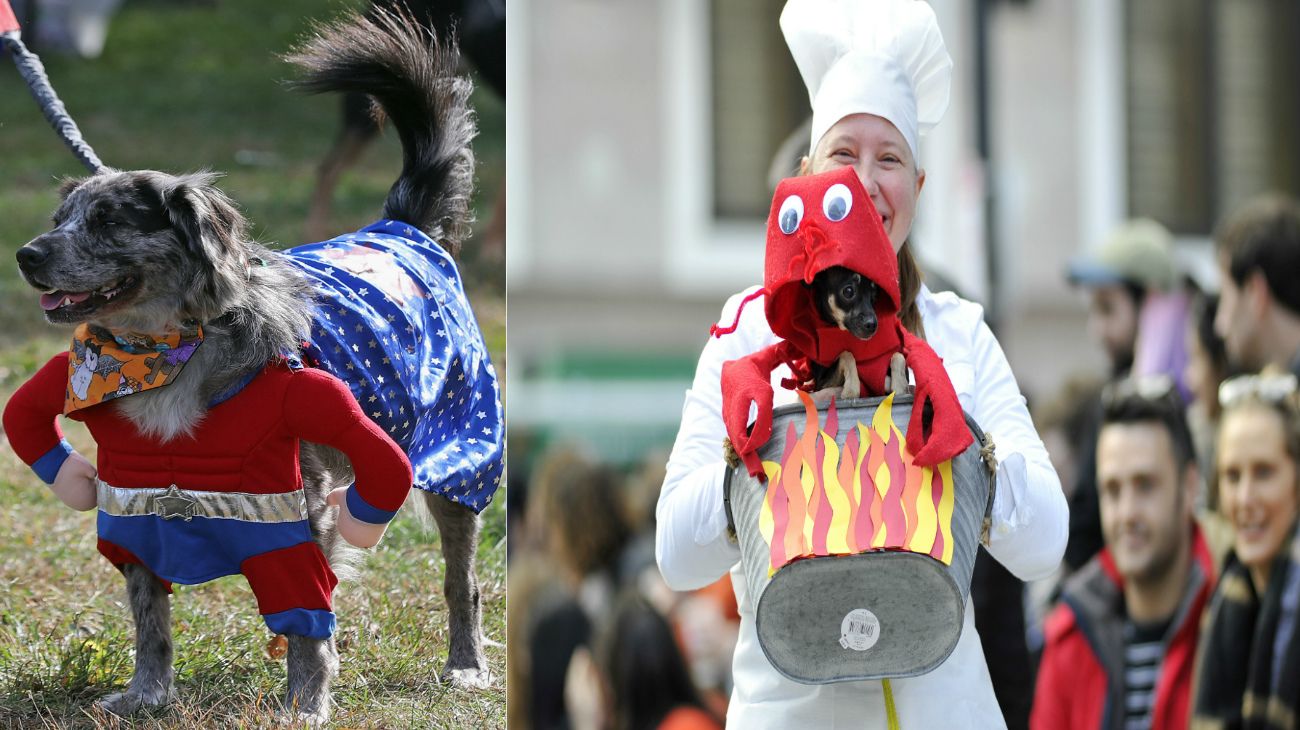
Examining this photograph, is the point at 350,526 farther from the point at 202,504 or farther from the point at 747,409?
the point at 747,409

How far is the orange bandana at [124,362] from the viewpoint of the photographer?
2.59 m

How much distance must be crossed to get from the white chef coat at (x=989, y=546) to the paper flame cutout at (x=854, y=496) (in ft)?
0.54

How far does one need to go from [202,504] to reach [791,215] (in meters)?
1.11

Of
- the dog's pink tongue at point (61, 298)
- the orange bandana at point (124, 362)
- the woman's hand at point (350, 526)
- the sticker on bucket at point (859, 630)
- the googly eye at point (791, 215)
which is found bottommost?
the sticker on bucket at point (859, 630)

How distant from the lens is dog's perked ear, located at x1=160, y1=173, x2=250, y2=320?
2564mm

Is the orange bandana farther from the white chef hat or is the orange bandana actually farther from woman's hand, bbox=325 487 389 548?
the white chef hat

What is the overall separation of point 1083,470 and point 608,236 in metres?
4.92

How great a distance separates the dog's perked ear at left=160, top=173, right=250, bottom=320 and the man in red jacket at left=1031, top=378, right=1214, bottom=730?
3265mm

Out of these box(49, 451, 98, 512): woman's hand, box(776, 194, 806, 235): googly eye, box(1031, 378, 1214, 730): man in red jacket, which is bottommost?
box(1031, 378, 1214, 730): man in red jacket

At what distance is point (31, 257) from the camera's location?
99.6 inches

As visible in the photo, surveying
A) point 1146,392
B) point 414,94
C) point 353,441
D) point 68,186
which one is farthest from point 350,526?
point 1146,392

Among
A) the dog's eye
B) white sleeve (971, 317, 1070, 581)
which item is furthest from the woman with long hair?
the dog's eye

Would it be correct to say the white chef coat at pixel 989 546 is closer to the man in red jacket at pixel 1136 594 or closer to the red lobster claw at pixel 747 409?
the red lobster claw at pixel 747 409

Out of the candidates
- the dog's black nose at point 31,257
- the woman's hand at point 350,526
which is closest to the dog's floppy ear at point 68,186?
the dog's black nose at point 31,257
